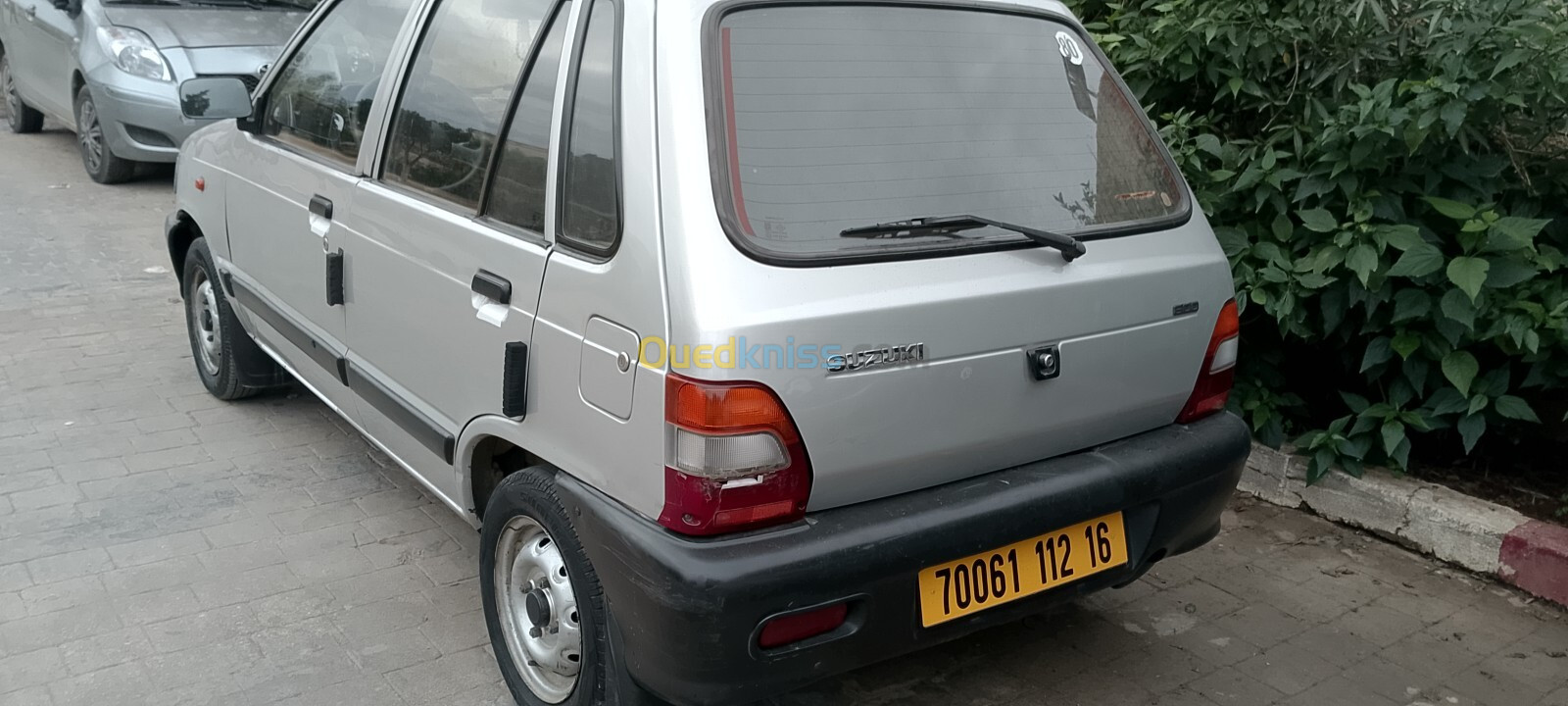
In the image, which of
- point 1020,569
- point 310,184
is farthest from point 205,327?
point 1020,569

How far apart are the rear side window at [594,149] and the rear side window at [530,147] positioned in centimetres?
10

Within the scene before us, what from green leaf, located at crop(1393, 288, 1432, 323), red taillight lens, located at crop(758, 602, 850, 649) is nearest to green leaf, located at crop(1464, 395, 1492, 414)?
Result: green leaf, located at crop(1393, 288, 1432, 323)

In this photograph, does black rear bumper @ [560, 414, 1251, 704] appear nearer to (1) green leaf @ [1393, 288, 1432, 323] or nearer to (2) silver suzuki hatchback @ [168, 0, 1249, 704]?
(2) silver suzuki hatchback @ [168, 0, 1249, 704]

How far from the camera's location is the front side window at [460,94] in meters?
2.88

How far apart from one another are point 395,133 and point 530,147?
2.51 feet

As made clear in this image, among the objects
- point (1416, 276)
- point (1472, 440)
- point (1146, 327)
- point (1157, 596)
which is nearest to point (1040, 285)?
point (1146, 327)

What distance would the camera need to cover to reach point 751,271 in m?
2.26

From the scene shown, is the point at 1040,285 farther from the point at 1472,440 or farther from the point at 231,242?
the point at 231,242

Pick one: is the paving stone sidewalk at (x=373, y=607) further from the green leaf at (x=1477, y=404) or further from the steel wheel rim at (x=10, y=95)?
the steel wheel rim at (x=10, y=95)

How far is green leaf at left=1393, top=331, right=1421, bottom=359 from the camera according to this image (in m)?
3.85

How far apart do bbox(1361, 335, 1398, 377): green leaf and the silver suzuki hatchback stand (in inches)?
45.9

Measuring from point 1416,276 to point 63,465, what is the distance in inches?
179

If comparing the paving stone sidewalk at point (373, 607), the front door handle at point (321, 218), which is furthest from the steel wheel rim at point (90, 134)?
the front door handle at point (321, 218)

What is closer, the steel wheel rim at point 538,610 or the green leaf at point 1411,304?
the steel wheel rim at point 538,610
